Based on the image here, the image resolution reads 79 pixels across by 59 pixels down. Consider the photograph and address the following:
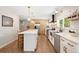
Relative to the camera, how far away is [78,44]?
2.20 m

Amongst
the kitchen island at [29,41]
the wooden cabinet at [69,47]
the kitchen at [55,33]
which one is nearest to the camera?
the wooden cabinet at [69,47]

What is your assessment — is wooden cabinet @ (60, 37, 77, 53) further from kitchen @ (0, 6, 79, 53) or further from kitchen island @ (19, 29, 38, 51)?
kitchen island @ (19, 29, 38, 51)

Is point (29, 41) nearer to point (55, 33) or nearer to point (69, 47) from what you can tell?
point (55, 33)

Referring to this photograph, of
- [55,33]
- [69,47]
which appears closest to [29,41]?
[55,33]

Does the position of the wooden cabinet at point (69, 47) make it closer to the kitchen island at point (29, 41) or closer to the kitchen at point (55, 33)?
the kitchen at point (55, 33)

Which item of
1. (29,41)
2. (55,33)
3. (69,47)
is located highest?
(55,33)

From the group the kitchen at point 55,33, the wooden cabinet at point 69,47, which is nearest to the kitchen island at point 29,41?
the kitchen at point 55,33

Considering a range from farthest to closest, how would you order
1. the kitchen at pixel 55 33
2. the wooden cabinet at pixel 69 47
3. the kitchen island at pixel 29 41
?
the kitchen island at pixel 29 41 < the kitchen at pixel 55 33 < the wooden cabinet at pixel 69 47

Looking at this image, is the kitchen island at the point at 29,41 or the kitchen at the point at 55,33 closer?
the kitchen at the point at 55,33

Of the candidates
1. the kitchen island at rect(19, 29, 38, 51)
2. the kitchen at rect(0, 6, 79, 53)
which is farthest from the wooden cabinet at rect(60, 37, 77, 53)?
the kitchen island at rect(19, 29, 38, 51)

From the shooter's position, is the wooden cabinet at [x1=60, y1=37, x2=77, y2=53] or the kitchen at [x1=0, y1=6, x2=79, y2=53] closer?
the wooden cabinet at [x1=60, y1=37, x2=77, y2=53]
